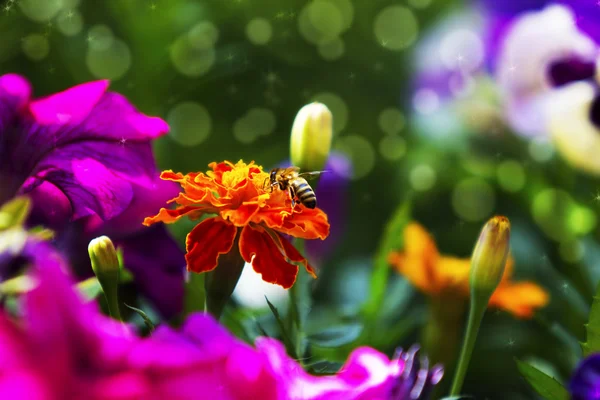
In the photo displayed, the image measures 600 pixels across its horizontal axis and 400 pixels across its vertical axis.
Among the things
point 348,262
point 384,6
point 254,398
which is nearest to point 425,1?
point 384,6

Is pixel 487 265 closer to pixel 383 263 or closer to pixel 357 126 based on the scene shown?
pixel 383 263

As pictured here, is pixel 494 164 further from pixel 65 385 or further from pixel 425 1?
pixel 65 385

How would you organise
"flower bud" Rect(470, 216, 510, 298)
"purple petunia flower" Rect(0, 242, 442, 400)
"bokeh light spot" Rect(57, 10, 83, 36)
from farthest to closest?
"bokeh light spot" Rect(57, 10, 83, 36), "flower bud" Rect(470, 216, 510, 298), "purple petunia flower" Rect(0, 242, 442, 400)

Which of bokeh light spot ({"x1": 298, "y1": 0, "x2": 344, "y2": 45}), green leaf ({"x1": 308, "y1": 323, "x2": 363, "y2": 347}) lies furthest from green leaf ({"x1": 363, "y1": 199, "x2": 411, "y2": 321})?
bokeh light spot ({"x1": 298, "y1": 0, "x2": 344, "y2": 45})

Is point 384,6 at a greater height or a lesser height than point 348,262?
greater

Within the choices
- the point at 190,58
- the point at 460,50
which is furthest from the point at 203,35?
the point at 460,50

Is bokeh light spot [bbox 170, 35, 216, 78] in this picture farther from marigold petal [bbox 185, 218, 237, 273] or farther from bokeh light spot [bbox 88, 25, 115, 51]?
marigold petal [bbox 185, 218, 237, 273]
